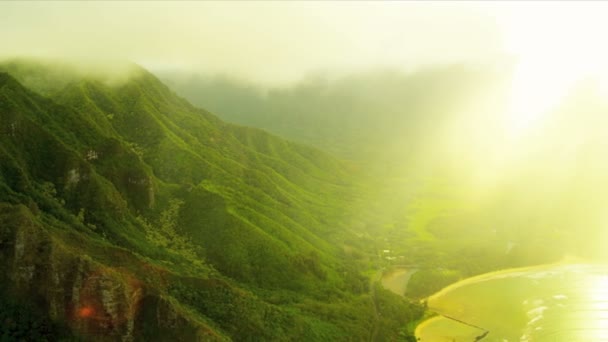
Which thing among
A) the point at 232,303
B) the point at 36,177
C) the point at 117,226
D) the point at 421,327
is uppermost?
the point at 36,177

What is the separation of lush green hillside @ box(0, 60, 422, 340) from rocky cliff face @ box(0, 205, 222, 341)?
13cm

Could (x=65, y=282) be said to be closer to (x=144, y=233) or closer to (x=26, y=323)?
(x=26, y=323)

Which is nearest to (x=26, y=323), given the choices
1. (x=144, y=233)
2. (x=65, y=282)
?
(x=65, y=282)

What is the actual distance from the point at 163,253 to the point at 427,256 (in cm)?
10332

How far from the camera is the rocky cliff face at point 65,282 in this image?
71.9m

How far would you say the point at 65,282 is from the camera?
240ft

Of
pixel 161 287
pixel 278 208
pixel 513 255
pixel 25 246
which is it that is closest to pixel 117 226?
pixel 161 287

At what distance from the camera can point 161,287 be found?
275 ft

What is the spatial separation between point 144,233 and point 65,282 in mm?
35401

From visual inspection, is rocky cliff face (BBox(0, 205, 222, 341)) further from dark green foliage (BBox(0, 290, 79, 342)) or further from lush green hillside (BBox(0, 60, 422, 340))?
dark green foliage (BBox(0, 290, 79, 342))

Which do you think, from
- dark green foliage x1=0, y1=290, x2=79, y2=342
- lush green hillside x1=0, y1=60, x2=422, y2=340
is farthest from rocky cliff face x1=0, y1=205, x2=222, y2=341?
dark green foliage x1=0, y1=290, x2=79, y2=342

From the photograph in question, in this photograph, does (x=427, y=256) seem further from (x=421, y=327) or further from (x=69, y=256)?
(x=69, y=256)

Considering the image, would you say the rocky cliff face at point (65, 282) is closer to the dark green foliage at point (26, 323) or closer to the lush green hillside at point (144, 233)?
the lush green hillside at point (144, 233)

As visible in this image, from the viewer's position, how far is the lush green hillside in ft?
240
